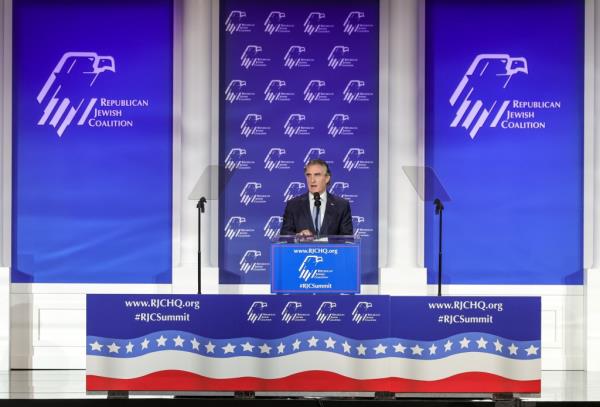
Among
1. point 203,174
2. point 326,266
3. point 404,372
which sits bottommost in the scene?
point 404,372

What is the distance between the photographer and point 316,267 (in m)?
5.41

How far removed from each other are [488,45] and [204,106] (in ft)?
9.74

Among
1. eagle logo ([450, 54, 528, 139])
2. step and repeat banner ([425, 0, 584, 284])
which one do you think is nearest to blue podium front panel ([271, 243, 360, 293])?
step and repeat banner ([425, 0, 584, 284])

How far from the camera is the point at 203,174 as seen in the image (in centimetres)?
765

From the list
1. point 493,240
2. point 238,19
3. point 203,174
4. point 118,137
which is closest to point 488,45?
point 493,240

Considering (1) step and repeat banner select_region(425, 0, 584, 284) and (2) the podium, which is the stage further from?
(1) step and repeat banner select_region(425, 0, 584, 284)

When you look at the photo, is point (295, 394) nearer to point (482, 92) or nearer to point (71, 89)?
point (482, 92)

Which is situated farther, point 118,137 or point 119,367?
point 118,137

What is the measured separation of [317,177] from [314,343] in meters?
2.12

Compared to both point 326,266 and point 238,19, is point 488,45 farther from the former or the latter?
point 326,266

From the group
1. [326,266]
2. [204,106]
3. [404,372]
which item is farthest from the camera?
Result: [204,106]

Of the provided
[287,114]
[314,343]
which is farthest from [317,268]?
[287,114]

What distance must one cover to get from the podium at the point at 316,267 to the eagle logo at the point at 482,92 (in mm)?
2879

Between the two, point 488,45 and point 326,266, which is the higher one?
point 488,45
